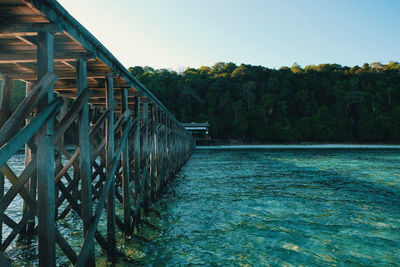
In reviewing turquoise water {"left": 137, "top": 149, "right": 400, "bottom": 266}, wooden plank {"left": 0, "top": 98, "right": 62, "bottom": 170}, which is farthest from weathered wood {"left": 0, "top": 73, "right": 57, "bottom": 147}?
turquoise water {"left": 137, "top": 149, "right": 400, "bottom": 266}

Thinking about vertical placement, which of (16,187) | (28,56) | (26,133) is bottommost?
(16,187)

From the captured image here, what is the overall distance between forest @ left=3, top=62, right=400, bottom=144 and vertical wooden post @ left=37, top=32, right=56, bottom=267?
170ft

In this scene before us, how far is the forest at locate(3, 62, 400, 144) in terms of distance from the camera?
55688mm

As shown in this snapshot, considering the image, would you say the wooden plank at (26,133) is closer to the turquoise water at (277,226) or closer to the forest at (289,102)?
the turquoise water at (277,226)

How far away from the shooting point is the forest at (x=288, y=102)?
5569 cm

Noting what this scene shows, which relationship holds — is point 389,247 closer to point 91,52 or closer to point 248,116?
point 91,52

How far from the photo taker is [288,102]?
63344 mm

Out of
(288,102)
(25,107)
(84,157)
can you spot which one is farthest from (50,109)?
(288,102)

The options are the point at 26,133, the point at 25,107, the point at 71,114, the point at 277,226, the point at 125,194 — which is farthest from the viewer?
the point at 277,226

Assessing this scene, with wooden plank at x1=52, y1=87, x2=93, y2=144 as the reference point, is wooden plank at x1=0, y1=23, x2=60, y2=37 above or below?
above

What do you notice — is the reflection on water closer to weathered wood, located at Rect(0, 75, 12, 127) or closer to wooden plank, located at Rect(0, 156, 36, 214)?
wooden plank, located at Rect(0, 156, 36, 214)

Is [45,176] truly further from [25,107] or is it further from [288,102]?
[288,102]

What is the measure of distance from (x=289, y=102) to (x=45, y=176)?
65408 millimetres

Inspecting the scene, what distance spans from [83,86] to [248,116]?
56272mm
